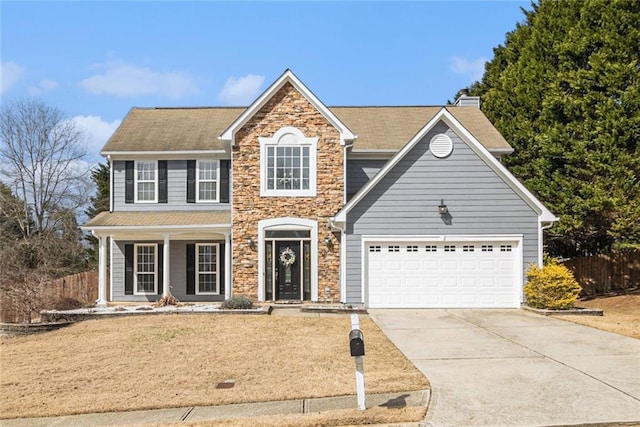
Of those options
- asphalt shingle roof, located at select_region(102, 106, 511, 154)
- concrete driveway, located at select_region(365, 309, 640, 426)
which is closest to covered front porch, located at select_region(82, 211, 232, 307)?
asphalt shingle roof, located at select_region(102, 106, 511, 154)

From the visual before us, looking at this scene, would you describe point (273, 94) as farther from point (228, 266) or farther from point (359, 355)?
point (359, 355)

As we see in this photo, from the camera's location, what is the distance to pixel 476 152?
1834 centimetres

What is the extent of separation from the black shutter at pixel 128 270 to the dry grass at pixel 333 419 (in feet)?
48.9

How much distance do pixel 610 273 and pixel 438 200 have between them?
35.0 feet

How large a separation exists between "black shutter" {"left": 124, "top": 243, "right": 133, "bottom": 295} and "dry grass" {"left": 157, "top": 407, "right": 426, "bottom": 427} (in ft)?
48.9

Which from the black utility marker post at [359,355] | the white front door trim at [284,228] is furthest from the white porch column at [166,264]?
the black utility marker post at [359,355]

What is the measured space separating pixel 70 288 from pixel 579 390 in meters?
18.8

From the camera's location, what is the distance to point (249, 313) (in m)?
16.7

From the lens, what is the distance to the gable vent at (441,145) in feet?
60.2

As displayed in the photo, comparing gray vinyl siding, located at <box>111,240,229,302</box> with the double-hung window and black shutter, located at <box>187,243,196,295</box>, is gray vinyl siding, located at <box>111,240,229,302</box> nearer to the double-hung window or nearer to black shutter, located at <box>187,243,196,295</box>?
black shutter, located at <box>187,243,196,295</box>

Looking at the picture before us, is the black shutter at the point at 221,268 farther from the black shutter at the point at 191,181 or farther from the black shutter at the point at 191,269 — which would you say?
the black shutter at the point at 191,181

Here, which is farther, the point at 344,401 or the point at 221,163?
the point at 221,163

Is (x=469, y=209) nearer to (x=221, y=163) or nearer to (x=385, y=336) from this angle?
(x=385, y=336)

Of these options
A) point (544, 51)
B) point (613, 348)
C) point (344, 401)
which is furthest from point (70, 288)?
point (544, 51)
